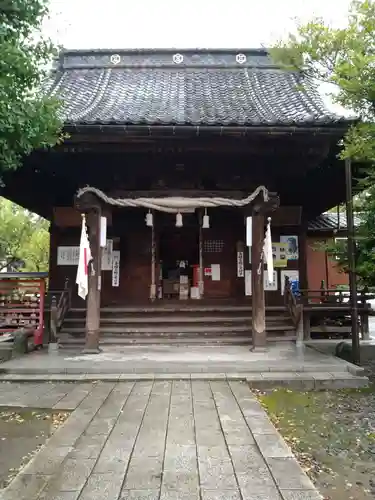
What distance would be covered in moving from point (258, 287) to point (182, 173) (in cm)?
298

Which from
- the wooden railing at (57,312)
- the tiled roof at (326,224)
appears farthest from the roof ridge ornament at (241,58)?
the wooden railing at (57,312)

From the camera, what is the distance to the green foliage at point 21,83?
11.1 ft

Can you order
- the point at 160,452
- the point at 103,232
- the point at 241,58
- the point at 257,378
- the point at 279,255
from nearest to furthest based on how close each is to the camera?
the point at 160,452 < the point at 257,378 < the point at 103,232 < the point at 279,255 < the point at 241,58

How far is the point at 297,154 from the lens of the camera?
8.00m

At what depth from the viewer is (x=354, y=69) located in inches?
180

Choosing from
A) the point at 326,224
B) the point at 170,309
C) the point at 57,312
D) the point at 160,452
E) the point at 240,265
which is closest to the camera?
the point at 160,452

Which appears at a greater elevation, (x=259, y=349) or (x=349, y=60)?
(x=349, y=60)

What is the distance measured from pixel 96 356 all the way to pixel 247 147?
4.96 meters

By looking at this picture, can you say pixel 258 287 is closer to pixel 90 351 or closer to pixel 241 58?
pixel 90 351

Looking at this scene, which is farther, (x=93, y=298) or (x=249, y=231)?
(x=249, y=231)

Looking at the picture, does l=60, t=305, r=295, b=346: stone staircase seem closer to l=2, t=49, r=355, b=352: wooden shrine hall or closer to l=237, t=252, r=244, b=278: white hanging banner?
l=2, t=49, r=355, b=352: wooden shrine hall

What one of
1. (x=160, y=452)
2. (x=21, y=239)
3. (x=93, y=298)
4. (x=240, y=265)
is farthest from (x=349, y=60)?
(x=21, y=239)

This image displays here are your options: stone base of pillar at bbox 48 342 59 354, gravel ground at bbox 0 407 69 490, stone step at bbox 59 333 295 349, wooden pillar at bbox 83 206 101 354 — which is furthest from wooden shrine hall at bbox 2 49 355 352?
gravel ground at bbox 0 407 69 490

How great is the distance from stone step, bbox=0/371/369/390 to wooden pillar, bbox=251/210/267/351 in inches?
59.0
